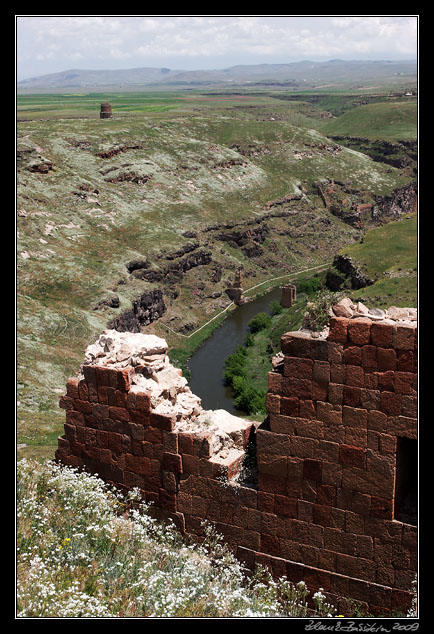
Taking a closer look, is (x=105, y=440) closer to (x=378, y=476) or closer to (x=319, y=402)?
(x=319, y=402)

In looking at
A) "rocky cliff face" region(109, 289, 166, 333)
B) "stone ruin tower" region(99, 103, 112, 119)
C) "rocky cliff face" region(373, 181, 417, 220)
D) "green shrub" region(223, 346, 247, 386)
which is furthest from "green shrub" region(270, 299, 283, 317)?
"stone ruin tower" region(99, 103, 112, 119)

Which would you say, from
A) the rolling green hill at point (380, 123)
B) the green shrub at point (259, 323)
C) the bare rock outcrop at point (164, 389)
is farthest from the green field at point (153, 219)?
the rolling green hill at point (380, 123)

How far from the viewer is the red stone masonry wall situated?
9320 millimetres

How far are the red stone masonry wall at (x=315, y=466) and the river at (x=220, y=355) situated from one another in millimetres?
29009

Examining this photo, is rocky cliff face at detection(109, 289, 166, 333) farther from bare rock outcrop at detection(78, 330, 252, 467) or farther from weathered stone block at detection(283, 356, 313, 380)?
weathered stone block at detection(283, 356, 313, 380)

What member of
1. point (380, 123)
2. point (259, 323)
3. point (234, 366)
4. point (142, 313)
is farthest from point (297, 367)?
point (380, 123)

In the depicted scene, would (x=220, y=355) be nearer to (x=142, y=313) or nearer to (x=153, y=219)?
(x=142, y=313)

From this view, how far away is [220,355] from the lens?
51.4 metres

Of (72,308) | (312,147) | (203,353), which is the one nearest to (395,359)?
(72,308)

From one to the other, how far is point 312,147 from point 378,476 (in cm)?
9751

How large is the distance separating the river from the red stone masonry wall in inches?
1142

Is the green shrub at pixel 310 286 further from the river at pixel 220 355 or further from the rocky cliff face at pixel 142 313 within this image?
the rocky cliff face at pixel 142 313

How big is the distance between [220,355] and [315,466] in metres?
41.5

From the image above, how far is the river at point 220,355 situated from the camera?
1727 inches
